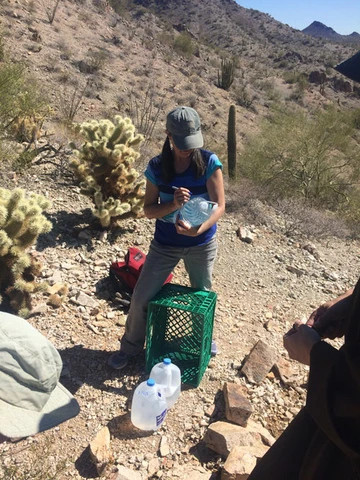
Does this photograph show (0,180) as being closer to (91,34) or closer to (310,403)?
(310,403)

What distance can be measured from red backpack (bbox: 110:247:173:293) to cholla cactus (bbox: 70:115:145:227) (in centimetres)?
63

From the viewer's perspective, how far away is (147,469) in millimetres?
2416

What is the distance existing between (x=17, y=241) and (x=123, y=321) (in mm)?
1049

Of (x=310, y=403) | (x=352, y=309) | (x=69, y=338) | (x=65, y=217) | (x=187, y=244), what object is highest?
(x=352, y=309)

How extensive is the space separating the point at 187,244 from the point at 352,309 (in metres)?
1.77

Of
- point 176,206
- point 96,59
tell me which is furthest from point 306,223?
point 96,59

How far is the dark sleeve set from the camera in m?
1.11

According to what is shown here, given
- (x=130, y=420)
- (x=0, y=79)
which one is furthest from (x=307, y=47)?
(x=130, y=420)

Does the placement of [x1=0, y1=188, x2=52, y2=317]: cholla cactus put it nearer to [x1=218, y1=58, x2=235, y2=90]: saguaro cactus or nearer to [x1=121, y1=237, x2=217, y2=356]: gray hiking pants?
[x1=121, y1=237, x2=217, y2=356]: gray hiking pants

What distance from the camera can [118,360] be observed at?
3.06 meters

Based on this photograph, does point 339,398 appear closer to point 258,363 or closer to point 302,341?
point 302,341

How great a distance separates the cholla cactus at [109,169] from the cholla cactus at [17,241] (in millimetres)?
1043

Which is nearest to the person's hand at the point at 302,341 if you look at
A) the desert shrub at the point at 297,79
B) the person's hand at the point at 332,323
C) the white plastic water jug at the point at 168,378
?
the person's hand at the point at 332,323

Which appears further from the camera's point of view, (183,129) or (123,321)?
(123,321)
